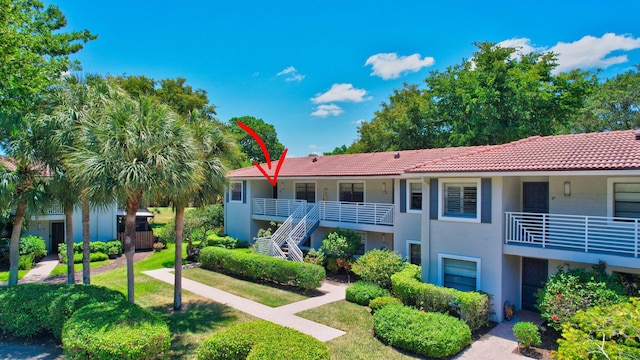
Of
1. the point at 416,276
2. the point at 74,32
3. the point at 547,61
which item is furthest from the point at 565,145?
the point at 74,32

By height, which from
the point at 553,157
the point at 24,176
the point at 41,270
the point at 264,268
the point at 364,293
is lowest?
the point at 41,270

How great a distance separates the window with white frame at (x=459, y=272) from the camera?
43.1ft

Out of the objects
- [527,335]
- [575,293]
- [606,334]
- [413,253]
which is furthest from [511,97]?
[606,334]

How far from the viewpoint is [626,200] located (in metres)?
11.4

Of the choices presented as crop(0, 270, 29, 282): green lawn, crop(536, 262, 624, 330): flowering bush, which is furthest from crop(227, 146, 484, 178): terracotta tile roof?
crop(0, 270, 29, 282): green lawn

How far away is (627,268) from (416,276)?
6.55m

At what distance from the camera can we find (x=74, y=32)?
789 inches

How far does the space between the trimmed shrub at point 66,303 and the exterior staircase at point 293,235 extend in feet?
30.0

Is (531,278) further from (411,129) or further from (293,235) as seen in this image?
(411,129)

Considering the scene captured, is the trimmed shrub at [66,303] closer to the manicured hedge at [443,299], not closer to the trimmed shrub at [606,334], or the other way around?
the manicured hedge at [443,299]

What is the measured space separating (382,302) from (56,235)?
2326cm

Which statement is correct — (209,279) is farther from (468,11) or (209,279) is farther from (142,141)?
(468,11)

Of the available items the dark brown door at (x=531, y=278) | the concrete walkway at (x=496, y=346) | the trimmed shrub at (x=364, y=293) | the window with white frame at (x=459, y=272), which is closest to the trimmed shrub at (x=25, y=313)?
the trimmed shrub at (x=364, y=293)

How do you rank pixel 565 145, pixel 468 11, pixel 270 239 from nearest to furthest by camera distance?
pixel 565 145 → pixel 468 11 → pixel 270 239
